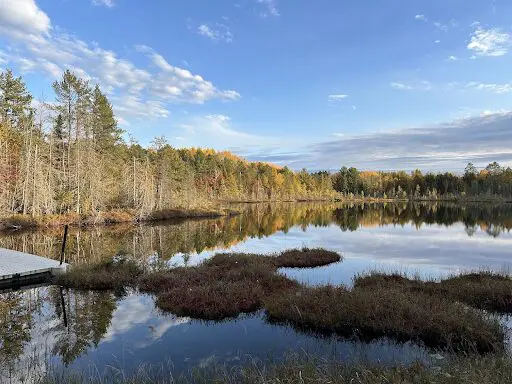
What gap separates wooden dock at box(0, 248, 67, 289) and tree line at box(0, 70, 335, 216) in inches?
1074

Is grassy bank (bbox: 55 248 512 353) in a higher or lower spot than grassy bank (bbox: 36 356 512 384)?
lower

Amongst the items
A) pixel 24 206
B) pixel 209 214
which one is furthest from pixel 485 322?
pixel 209 214

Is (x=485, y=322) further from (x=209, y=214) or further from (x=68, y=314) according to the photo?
(x=209, y=214)

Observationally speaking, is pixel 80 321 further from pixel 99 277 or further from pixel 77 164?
pixel 77 164

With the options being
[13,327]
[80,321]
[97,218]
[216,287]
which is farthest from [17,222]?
[216,287]

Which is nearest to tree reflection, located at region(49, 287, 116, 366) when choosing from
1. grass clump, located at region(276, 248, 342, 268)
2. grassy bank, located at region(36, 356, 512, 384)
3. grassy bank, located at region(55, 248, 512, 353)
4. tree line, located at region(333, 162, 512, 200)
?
grassy bank, located at region(55, 248, 512, 353)

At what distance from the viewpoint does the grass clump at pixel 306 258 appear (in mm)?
21531

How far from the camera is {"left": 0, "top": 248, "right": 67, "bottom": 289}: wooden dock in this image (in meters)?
→ 15.8

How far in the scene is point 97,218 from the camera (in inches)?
1850

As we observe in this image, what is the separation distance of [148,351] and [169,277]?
683 cm

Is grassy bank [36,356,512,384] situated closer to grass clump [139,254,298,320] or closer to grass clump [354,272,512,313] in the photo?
grass clump [139,254,298,320]

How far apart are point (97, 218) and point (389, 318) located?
143 feet

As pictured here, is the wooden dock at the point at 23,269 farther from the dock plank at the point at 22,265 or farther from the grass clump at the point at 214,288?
the grass clump at the point at 214,288

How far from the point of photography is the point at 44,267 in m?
17.2
